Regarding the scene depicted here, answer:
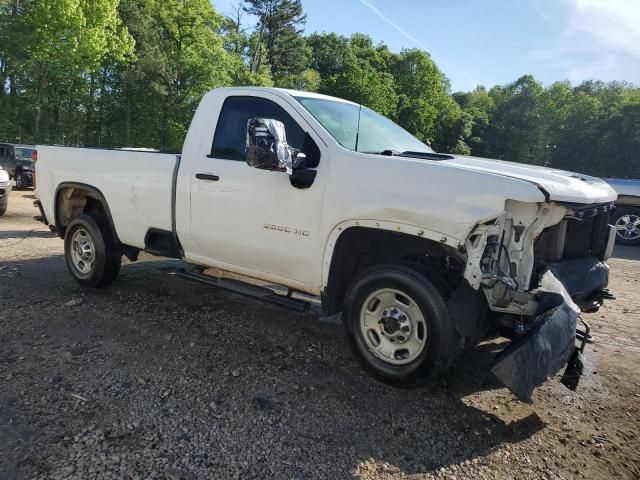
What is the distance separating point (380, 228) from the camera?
343 cm

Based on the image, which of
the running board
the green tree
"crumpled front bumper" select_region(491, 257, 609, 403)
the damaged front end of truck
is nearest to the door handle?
the running board

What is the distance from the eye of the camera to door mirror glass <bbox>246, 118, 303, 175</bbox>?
11.4 feet

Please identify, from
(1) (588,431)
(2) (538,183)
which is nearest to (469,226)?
(2) (538,183)

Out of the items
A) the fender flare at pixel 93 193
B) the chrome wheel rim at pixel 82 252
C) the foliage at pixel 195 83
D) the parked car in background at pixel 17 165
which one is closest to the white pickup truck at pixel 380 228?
the fender flare at pixel 93 193

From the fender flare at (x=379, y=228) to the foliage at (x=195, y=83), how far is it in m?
27.4

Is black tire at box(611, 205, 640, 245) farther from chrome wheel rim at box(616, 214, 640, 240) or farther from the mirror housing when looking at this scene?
the mirror housing

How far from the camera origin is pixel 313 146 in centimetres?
385

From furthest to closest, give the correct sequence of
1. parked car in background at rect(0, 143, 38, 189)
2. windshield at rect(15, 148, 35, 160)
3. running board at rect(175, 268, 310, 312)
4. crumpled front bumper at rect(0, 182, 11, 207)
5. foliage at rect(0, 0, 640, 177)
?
1. foliage at rect(0, 0, 640, 177)
2. windshield at rect(15, 148, 35, 160)
3. parked car in background at rect(0, 143, 38, 189)
4. crumpled front bumper at rect(0, 182, 11, 207)
5. running board at rect(175, 268, 310, 312)

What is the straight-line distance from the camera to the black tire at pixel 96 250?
5.37 meters

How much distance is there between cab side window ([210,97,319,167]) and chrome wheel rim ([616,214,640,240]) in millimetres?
10578

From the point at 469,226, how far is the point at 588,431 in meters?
1.60

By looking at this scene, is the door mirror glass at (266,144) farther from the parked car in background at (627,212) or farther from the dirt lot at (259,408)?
the parked car in background at (627,212)

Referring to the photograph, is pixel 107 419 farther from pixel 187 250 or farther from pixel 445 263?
pixel 445 263

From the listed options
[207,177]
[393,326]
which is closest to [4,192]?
[207,177]
